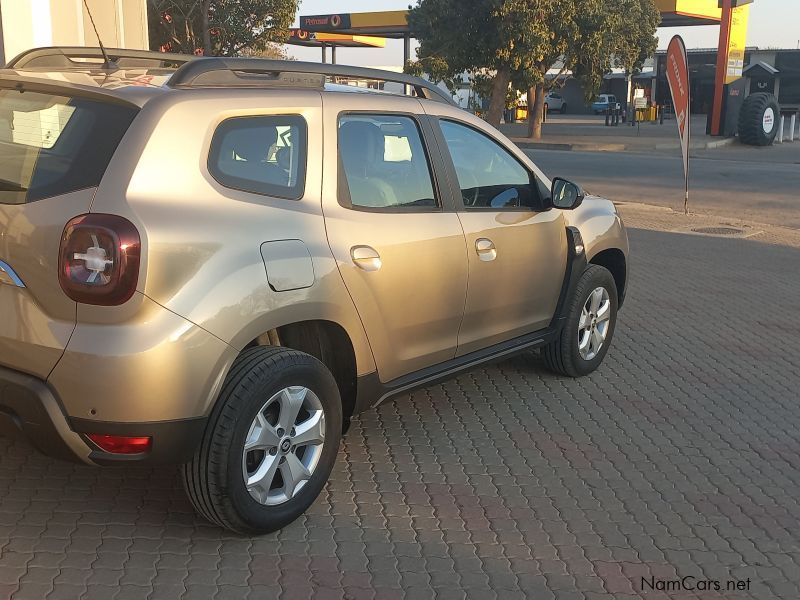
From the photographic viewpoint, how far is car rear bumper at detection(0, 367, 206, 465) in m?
3.16

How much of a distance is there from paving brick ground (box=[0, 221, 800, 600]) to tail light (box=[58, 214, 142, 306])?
1.02 m

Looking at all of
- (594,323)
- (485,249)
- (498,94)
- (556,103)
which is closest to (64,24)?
(594,323)

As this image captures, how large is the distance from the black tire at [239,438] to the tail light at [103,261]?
0.55 metres

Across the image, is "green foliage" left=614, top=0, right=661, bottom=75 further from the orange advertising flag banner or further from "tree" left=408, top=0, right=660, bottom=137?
the orange advertising flag banner

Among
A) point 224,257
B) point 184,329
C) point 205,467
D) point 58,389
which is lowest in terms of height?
point 205,467

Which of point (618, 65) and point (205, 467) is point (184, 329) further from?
point (618, 65)

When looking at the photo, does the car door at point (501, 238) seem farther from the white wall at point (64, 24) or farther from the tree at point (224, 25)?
the tree at point (224, 25)

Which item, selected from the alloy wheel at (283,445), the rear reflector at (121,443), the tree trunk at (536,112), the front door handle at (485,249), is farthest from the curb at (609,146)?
the rear reflector at (121,443)

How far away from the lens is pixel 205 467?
11.1 feet

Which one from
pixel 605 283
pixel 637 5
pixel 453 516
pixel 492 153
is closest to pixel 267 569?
pixel 453 516

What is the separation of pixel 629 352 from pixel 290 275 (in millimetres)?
3672

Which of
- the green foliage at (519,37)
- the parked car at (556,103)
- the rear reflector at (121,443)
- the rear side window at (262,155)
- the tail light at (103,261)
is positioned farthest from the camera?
the parked car at (556,103)

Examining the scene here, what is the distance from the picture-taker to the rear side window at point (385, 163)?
13.1 feet

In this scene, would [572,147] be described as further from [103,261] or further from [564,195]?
[103,261]
